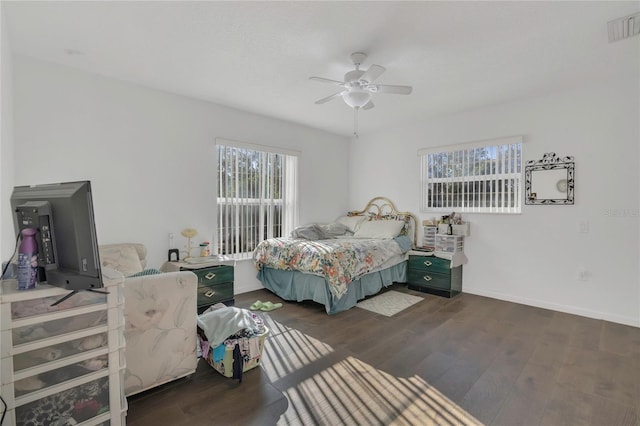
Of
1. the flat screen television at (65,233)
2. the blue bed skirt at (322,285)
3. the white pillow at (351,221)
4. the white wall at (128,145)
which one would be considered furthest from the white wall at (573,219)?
the flat screen television at (65,233)

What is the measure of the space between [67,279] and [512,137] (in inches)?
182

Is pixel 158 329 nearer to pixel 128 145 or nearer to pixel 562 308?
pixel 128 145

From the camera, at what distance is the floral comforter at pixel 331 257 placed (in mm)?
3457

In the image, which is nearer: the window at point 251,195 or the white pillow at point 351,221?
the window at point 251,195

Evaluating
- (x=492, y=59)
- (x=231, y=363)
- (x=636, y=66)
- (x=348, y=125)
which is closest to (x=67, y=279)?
(x=231, y=363)

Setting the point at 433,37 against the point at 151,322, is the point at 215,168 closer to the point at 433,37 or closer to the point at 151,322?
the point at 151,322

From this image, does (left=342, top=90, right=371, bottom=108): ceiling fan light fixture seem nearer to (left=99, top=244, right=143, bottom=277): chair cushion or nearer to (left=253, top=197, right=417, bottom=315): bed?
(left=253, top=197, right=417, bottom=315): bed

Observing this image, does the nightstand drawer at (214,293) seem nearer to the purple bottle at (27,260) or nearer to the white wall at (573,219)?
the purple bottle at (27,260)

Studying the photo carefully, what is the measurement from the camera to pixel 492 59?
279 cm

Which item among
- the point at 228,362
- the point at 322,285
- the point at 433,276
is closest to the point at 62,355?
the point at 228,362

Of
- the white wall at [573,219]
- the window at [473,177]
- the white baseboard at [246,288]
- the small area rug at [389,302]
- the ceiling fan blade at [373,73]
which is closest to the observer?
the ceiling fan blade at [373,73]

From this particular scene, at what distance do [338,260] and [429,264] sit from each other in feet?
5.11

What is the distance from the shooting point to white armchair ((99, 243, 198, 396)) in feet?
6.19

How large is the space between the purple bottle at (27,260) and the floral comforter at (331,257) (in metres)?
2.53
